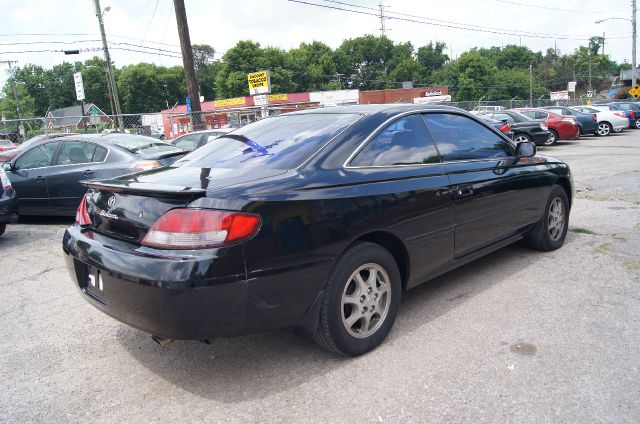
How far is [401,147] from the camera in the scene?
358 centimetres

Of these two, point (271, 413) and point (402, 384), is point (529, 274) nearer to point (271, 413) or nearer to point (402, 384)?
point (402, 384)

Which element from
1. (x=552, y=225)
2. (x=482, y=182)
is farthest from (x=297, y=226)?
(x=552, y=225)

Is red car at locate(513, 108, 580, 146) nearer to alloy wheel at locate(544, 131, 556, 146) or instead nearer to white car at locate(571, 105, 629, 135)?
alloy wheel at locate(544, 131, 556, 146)

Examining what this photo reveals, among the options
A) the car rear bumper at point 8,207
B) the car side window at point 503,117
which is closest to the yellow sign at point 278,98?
the car side window at point 503,117

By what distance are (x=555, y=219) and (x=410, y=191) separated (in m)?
2.59

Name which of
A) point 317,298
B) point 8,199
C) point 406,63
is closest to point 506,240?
point 317,298

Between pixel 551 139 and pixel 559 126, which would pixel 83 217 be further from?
pixel 559 126

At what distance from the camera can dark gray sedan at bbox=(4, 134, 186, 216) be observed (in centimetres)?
765

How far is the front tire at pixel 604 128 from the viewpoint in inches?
918

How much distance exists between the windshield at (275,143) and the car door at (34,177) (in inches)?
207

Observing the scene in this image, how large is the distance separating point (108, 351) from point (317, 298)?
1.63 meters

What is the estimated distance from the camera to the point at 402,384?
9.25 ft

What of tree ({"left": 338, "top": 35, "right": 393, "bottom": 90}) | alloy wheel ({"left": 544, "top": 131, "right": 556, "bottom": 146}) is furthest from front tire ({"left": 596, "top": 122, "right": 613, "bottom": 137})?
tree ({"left": 338, "top": 35, "right": 393, "bottom": 90})

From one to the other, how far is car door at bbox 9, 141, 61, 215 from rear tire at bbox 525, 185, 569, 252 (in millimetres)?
7186
